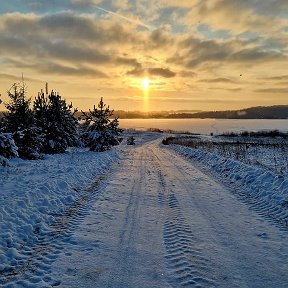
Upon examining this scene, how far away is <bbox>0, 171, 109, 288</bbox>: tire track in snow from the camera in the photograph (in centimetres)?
504

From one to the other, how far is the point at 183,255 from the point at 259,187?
273 inches

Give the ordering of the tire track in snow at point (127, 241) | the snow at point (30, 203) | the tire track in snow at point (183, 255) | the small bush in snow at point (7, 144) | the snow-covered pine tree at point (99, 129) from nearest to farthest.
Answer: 1. the tire track in snow at point (183, 255)
2. the tire track in snow at point (127, 241)
3. the snow at point (30, 203)
4. the small bush in snow at point (7, 144)
5. the snow-covered pine tree at point (99, 129)

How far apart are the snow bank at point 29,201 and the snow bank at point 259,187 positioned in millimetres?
5875

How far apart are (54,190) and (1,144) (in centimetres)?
525

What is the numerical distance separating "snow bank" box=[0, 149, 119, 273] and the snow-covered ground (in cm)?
3

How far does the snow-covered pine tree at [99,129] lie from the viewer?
3219cm

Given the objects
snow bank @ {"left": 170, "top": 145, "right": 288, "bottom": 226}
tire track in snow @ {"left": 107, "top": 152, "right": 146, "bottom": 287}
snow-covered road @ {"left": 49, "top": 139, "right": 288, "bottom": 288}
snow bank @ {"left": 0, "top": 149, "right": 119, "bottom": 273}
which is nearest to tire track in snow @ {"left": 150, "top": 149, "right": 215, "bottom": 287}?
snow-covered road @ {"left": 49, "top": 139, "right": 288, "bottom": 288}

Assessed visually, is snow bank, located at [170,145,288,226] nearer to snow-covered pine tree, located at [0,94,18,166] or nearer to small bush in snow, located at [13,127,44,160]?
snow-covered pine tree, located at [0,94,18,166]

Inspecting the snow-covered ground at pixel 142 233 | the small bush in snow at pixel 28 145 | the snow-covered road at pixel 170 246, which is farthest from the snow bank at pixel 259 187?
the small bush in snow at pixel 28 145

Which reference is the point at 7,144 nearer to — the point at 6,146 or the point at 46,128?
the point at 6,146

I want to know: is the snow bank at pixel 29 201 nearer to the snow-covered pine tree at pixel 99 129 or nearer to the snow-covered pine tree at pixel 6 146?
the snow-covered pine tree at pixel 6 146

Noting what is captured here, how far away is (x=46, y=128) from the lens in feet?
91.7

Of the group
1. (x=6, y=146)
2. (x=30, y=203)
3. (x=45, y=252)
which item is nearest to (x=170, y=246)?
(x=45, y=252)

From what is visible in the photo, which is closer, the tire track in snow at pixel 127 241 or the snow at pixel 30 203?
the tire track in snow at pixel 127 241
